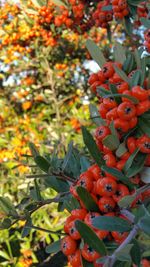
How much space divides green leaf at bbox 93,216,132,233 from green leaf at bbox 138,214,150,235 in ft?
0.17

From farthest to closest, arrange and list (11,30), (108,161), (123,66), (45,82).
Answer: (45,82)
(11,30)
(123,66)
(108,161)

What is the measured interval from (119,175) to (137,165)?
74 millimetres

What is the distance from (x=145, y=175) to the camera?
3.51 feet

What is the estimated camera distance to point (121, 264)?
0.97m

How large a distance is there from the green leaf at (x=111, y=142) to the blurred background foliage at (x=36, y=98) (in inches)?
95.1

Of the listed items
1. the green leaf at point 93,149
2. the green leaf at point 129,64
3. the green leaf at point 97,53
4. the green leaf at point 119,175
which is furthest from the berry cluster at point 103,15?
the green leaf at point 119,175

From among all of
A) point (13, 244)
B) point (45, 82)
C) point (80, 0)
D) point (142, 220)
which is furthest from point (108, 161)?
point (45, 82)

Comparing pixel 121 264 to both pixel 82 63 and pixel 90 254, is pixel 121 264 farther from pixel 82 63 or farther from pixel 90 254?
pixel 82 63

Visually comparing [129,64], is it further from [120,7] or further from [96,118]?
[120,7]

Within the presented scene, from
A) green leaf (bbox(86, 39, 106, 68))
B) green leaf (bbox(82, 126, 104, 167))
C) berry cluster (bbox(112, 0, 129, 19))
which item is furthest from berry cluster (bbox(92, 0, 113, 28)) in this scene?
green leaf (bbox(82, 126, 104, 167))

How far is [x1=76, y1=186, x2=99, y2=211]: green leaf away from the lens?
0.95 meters

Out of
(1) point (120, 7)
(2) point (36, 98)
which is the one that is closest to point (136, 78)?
(1) point (120, 7)

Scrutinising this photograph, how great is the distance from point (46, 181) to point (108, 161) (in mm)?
355

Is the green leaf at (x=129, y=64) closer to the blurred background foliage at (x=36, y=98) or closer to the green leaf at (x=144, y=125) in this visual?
the green leaf at (x=144, y=125)
